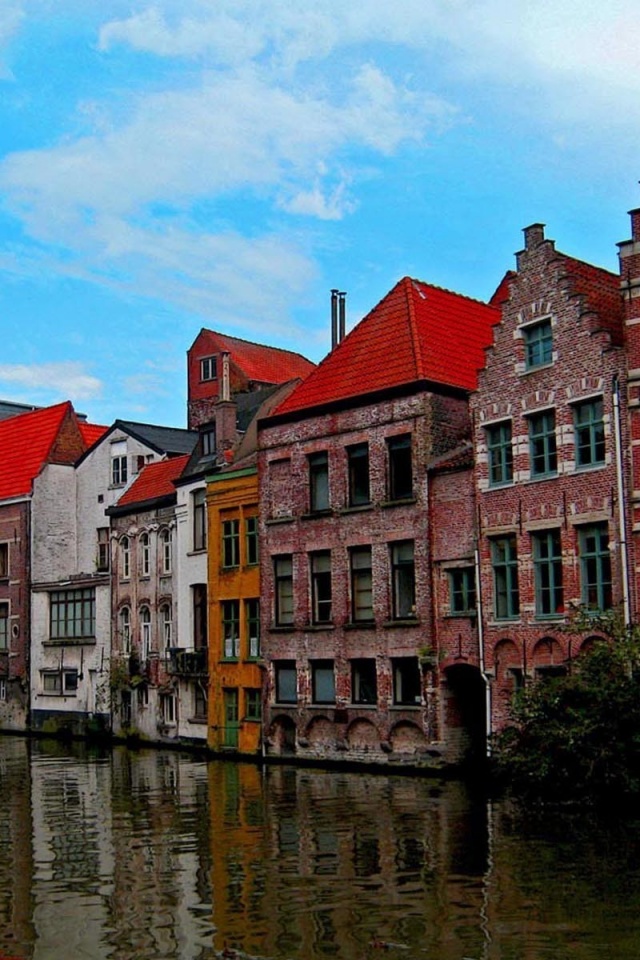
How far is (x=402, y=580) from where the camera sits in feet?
119

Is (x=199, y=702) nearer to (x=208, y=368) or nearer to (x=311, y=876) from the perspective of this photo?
(x=311, y=876)

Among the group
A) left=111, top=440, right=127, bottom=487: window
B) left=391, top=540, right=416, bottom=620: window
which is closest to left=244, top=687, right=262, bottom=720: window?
left=391, top=540, right=416, bottom=620: window

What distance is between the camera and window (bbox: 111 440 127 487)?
178ft

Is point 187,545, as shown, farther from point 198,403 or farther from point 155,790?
point 198,403

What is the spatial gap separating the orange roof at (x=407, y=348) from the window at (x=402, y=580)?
186 inches

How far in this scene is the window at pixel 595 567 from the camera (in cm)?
3053

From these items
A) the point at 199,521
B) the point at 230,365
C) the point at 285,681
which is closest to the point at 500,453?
the point at 285,681

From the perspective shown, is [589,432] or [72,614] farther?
[72,614]

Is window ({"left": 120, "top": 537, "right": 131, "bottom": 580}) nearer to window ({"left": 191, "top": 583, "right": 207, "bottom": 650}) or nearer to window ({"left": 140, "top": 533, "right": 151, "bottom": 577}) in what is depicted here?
window ({"left": 140, "top": 533, "right": 151, "bottom": 577})

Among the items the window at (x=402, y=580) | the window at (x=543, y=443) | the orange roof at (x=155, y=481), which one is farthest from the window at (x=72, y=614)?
the window at (x=543, y=443)

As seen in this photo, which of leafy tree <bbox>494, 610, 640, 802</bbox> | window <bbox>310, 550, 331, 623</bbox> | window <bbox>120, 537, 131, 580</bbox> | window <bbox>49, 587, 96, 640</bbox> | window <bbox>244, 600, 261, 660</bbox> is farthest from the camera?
window <bbox>49, 587, 96, 640</bbox>

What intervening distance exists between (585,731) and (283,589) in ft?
50.5

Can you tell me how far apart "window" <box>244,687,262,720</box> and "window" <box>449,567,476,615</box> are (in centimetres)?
887

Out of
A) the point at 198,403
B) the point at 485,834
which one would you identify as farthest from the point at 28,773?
the point at 198,403
